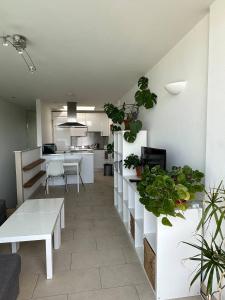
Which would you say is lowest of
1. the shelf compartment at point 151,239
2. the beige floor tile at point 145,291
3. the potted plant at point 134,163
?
the beige floor tile at point 145,291

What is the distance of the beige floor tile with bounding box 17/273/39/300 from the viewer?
1.88 metres

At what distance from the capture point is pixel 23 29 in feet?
6.77

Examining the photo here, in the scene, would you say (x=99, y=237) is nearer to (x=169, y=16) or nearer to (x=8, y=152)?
(x=169, y=16)

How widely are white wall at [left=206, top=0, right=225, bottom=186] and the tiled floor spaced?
4.22ft

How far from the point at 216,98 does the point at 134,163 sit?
1.68 meters

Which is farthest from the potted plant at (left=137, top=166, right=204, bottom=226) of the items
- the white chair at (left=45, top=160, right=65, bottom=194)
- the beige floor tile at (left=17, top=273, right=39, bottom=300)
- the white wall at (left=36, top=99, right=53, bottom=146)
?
the white wall at (left=36, top=99, right=53, bottom=146)

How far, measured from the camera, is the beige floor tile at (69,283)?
6.32 ft

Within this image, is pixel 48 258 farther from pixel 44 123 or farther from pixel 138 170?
pixel 44 123

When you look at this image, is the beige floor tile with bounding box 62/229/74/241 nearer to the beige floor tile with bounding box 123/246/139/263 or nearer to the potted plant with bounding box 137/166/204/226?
the beige floor tile with bounding box 123/246/139/263

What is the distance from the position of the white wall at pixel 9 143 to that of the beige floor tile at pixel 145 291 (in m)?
4.68

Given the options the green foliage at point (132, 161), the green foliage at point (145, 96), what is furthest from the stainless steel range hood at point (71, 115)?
the green foliage at point (132, 161)

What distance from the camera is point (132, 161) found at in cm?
315

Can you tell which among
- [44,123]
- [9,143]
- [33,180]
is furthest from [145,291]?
[44,123]

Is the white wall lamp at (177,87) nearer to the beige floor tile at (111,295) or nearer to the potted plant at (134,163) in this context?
the potted plant at (134,163)
